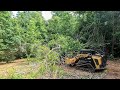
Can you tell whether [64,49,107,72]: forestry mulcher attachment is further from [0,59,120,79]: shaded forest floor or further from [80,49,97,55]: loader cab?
[0,59,120,79]: shaded forest floor

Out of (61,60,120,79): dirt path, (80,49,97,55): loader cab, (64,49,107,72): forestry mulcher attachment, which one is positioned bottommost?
(61,60,120,79): dirt path

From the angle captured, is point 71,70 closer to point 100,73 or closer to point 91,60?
point 91,60

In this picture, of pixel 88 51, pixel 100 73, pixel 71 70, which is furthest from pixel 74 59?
pixel 100 73

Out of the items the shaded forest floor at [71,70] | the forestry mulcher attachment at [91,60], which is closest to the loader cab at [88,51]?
the forestry mulcher attachment at [91,60]

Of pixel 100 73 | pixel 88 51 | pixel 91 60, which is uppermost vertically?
pixel 88 51

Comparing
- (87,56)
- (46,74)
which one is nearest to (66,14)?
(87,56)

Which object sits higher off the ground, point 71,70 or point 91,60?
point 91,60

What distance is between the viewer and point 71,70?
5480 mm

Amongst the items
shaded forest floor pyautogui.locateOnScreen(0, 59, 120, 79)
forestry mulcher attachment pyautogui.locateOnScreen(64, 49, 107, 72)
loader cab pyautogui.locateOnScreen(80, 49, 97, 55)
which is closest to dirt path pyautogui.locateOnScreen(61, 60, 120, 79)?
shaded forest floor pyautogui.locateOnScreen(0, 59, 120, 79)

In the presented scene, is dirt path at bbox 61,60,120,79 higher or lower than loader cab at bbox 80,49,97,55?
lower

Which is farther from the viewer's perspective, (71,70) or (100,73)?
(71,70)

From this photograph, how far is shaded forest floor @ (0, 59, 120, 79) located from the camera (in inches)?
212
